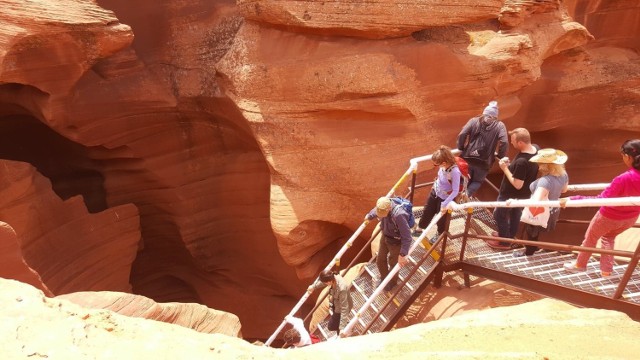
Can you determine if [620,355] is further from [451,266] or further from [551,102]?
[551,102]

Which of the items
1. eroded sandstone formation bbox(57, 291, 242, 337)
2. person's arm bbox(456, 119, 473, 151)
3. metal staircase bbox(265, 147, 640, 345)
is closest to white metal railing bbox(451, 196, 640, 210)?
metal staircase bbox(265, 147, 640, 345)

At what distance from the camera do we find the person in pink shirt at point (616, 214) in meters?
3.88

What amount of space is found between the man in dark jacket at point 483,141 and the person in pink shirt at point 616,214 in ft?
4.64

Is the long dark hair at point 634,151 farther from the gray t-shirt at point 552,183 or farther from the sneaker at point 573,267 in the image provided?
the sneaker at point 573,267

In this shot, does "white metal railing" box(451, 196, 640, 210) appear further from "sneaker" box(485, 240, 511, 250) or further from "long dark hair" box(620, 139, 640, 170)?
"sneaker" box(485, 240, 511, 250)

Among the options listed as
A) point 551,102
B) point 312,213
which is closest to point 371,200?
point 312,213

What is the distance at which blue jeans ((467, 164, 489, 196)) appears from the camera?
224 inches

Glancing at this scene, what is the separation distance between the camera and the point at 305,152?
7336 millimetres

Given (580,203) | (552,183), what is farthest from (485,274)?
(580,203)

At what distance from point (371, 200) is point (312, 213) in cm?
96

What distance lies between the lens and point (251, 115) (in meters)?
7.37

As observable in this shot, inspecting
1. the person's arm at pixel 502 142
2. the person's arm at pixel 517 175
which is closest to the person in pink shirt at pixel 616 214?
the person's arm at pixel 517 175

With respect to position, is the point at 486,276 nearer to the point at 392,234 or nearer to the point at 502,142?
the point at 392,234

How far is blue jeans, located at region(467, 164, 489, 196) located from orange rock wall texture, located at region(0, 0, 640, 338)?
1.65m
